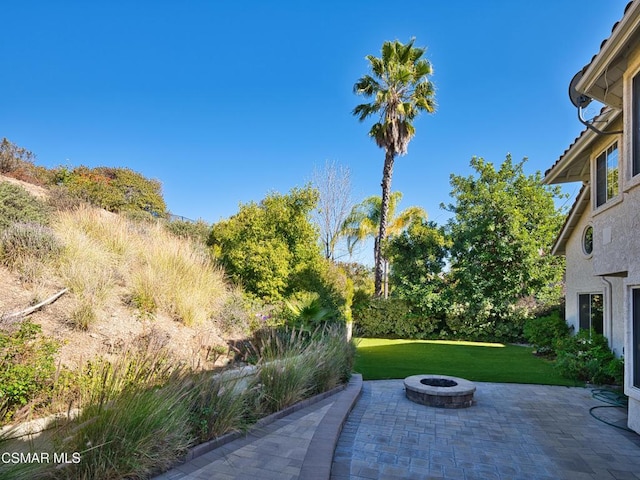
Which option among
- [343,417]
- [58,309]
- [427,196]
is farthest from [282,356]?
[427,196]

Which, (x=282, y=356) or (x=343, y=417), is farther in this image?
(x=282, y=356)

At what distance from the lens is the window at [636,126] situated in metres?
4.99

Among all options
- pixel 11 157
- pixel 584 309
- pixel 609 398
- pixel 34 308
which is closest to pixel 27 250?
pixel 34 308

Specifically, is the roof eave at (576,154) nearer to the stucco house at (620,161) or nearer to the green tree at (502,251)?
the stucco house at (620,161)

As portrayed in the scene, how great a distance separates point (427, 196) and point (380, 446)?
805 inches

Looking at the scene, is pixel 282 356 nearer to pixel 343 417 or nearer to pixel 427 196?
pixel 343 417

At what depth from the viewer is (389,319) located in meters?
16.6

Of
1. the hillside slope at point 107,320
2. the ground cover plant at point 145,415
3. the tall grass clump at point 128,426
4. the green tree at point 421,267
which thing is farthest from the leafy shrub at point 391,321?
the tall grass clump at point 128,426

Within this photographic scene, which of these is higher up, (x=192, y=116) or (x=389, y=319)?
(x=192, y=116)

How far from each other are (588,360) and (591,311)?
2.51 m

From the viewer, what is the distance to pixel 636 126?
5031 mm

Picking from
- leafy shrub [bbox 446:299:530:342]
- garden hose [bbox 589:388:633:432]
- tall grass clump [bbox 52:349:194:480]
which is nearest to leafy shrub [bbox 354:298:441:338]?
leafy shrub [bbox 446:299:530:342]

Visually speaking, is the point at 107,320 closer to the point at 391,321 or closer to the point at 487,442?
the point at 487,442

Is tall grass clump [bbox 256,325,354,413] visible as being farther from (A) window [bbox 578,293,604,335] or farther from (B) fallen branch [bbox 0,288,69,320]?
(A) window [bbox 578,293,604,335]
